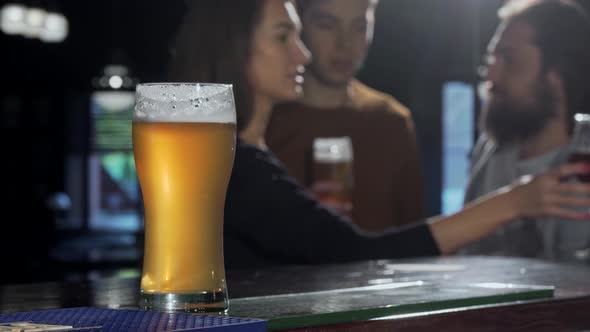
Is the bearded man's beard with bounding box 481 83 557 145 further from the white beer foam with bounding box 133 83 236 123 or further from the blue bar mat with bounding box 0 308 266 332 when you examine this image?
the blue bar mat with bounding box 0 308 266 332

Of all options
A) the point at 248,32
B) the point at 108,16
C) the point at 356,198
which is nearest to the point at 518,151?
the point at 356,198

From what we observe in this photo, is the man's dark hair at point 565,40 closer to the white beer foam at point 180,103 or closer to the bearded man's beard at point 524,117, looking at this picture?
the bearded man's beard at point 524,117

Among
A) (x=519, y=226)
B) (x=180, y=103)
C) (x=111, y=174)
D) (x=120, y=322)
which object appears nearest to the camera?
(x=120, y=322)

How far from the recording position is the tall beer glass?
3.67 ft

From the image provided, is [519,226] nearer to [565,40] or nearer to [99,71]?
[565,40]

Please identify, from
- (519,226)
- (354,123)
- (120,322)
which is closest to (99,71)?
(354,123)

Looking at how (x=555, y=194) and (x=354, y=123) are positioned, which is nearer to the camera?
(x=555, y=194)

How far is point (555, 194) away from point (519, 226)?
1248 mm

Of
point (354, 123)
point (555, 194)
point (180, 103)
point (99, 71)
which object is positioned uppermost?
point (99, 71)

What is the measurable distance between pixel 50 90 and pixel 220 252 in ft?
40.1

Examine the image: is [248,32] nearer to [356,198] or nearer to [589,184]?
[356,198]

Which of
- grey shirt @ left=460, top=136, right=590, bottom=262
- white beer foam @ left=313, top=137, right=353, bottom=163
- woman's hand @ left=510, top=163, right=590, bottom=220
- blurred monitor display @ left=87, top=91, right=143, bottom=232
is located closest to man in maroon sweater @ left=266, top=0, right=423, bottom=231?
white beer foam @ left=313, top=137, right=353, bottom=163

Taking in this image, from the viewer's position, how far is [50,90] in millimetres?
12953

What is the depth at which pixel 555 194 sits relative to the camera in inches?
99.9
